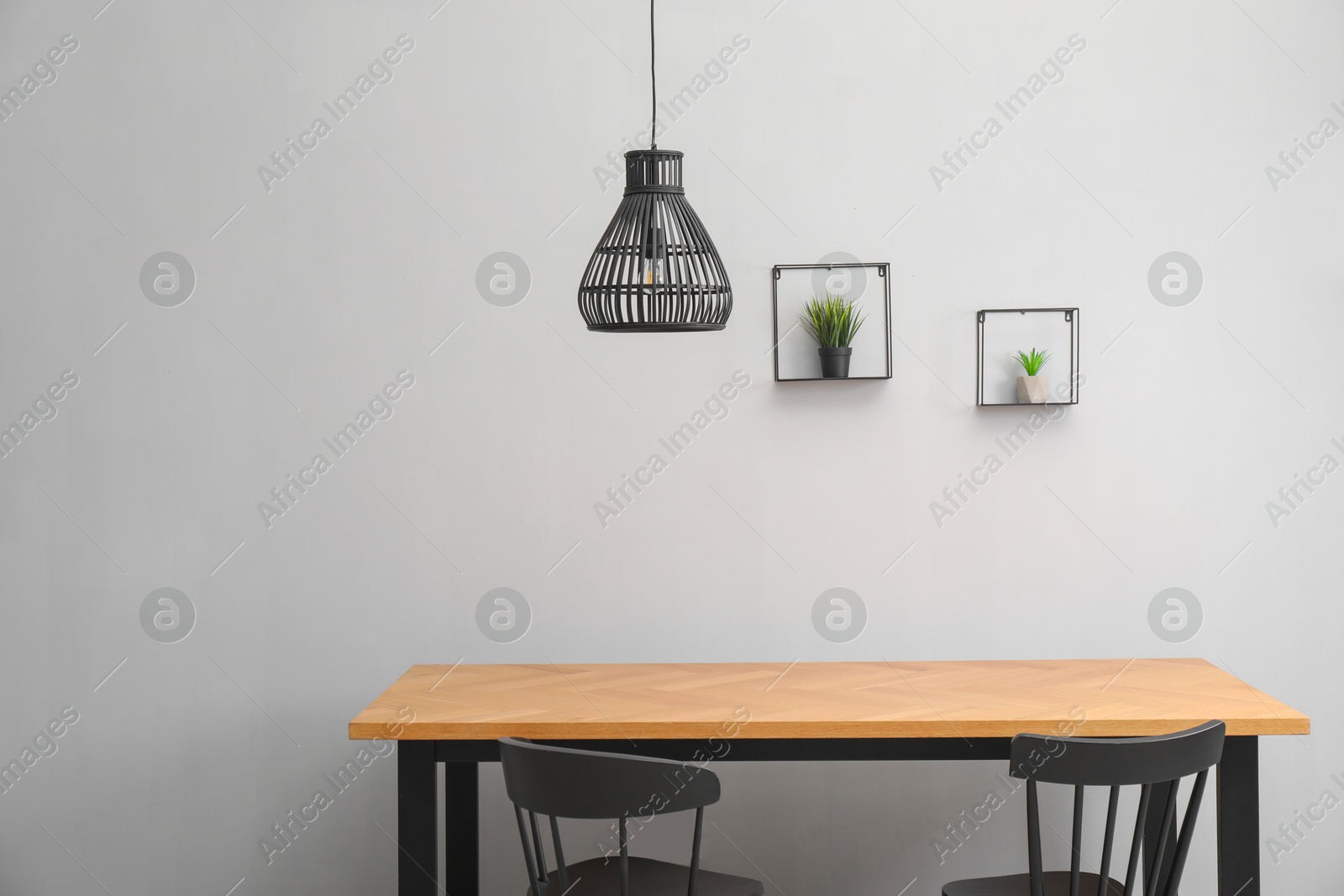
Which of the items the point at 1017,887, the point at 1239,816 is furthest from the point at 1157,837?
the point at 1017,887

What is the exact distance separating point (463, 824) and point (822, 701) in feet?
3.06

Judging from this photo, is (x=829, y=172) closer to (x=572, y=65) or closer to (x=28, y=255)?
(x=572, y=65)

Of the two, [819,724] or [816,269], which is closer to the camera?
[819,724]

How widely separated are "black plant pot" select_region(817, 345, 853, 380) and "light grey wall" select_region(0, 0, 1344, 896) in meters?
0.09

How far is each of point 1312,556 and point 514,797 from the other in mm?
2253

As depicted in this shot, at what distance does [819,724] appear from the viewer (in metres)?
1.85

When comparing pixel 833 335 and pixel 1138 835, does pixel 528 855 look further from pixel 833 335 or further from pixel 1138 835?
pixel 833 335

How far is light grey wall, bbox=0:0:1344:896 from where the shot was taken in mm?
2629

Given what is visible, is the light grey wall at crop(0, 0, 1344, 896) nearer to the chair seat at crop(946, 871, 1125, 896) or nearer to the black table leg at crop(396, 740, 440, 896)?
the chair seat at crop(946, 871, 1125, 896)

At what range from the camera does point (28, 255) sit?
2646 millimetres

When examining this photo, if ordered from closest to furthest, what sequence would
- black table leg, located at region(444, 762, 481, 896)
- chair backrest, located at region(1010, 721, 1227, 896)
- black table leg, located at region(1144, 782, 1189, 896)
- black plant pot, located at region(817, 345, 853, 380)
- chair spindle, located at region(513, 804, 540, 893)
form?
chair backrest, located at region(1010, 721, 1227, 896) → chair spindle, located at region(513, 804, 540, 893) → black table leg, located at region(1144, 782, 1189, 896) → black table leg, located at region(444, 762, 481, 896) → black plant pot, located at region(817, 345, 853, 380)

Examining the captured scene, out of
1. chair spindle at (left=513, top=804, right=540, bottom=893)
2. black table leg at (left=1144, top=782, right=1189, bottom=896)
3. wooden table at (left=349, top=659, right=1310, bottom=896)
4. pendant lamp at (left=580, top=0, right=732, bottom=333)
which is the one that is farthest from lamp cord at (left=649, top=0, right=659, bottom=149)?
black table leg at (left=1144, top=782, right=1189, bottom=896)

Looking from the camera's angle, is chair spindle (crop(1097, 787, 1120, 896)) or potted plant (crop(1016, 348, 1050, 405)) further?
potted plant (crop(1016, 348, 1050, 405))

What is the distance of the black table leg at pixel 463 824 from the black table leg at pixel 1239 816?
159 centimetres
